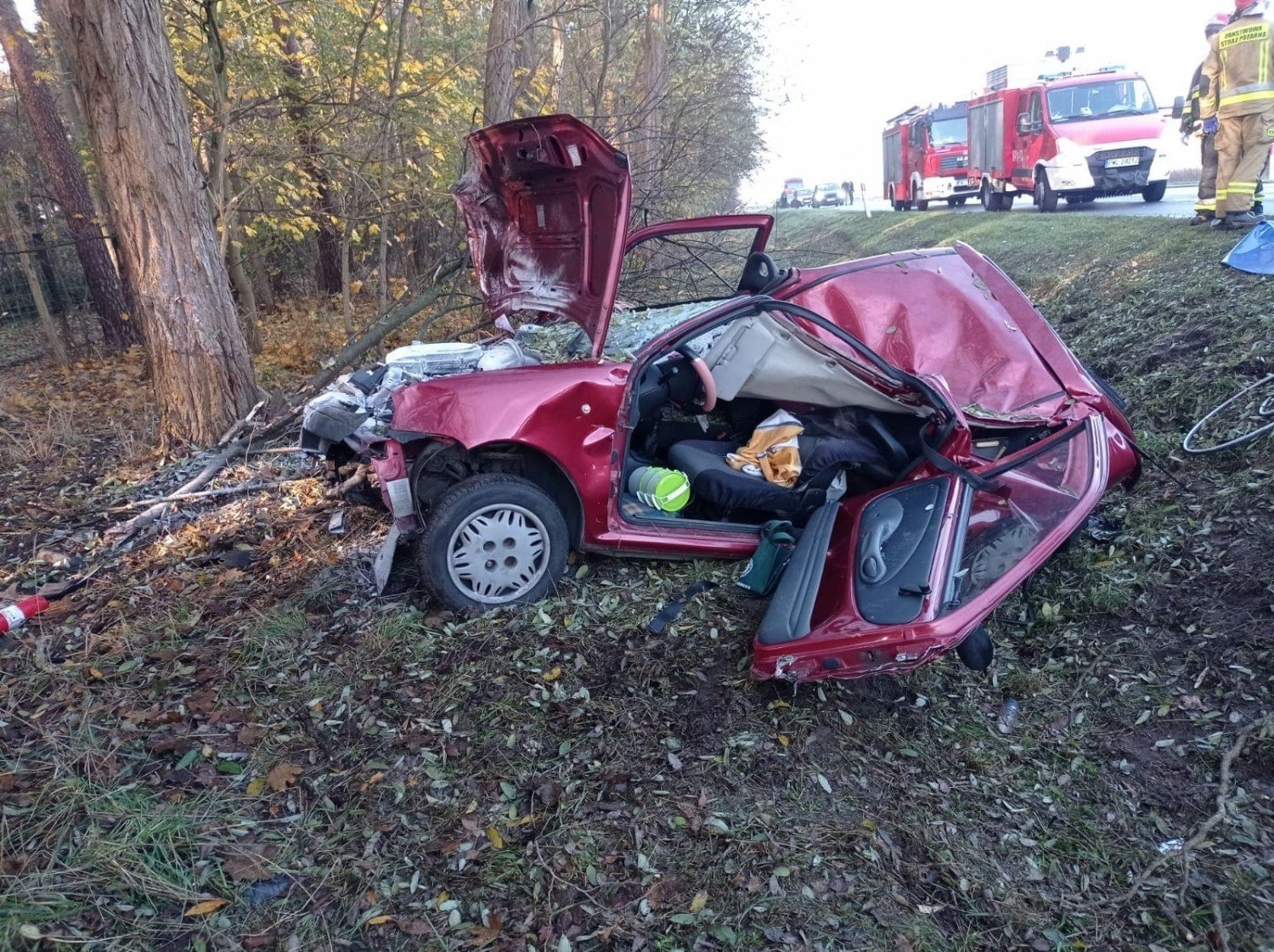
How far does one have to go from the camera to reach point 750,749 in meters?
2.96

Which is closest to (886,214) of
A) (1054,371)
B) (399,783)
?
(1054,371)

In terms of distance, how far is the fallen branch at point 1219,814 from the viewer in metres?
2.36

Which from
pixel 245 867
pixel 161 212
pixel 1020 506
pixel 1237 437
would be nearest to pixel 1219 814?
pixel 1020 506

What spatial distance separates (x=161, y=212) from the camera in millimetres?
5746

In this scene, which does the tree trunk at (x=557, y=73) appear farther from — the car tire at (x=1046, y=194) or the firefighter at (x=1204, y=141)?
the car tire at (x=1046, y=194)

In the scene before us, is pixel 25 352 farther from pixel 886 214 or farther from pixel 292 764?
pixel 886 214

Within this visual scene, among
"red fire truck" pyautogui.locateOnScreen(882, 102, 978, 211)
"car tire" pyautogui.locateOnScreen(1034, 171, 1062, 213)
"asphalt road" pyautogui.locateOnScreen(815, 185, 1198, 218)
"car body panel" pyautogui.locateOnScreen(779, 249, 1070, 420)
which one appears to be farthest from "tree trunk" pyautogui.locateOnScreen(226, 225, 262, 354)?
"red fire truck" pyautogui.locateOnScreen(882, 102, 978, 211)

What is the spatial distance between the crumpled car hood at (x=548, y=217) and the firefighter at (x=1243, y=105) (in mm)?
6600

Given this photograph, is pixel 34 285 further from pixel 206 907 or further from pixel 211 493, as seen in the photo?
pixel 206 907

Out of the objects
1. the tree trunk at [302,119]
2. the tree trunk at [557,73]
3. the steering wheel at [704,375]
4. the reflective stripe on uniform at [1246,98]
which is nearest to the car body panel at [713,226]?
the steering wheel at [704,375]

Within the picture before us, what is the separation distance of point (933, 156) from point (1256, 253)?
15.1m

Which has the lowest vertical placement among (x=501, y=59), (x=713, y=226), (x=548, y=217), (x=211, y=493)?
(x=211, y=493)

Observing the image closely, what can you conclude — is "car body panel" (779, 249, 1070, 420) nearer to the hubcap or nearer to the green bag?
the green bag

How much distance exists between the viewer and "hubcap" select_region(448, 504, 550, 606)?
370 cm
